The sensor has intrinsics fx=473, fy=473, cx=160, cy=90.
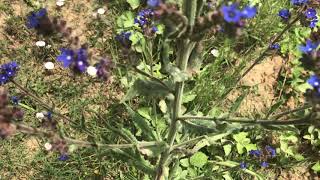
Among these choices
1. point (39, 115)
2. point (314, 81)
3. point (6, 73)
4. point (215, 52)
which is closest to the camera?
point (314, 81)

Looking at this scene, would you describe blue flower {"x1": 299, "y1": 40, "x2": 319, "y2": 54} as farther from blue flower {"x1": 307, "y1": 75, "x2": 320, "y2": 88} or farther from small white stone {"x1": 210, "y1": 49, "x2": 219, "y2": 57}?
small white stone {"x1": 210, "y1": 49, "x2": 219, "y2": 57}

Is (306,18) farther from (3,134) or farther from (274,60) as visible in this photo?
(3,134)

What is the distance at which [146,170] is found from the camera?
331 centimetres

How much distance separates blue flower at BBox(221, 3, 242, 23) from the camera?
211 cm

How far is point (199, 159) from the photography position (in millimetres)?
3982

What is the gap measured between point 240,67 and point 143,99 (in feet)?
3.00

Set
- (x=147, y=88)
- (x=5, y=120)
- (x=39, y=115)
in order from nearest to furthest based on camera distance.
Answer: (x=5, y=120), (x=147, y=88), (x=39, y=115)

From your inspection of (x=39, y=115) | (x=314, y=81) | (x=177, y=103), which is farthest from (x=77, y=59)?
(x=39, y=115)

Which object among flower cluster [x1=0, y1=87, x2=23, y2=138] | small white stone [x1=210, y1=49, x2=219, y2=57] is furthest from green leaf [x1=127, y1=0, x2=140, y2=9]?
flower cluster [x1=0, y1=87, x2=23, y2=138]

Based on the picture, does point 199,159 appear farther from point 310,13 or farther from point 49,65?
point 49,65

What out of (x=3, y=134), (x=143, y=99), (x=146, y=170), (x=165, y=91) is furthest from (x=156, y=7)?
(x=143, y=99)

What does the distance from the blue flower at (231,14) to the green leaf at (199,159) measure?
2057mm

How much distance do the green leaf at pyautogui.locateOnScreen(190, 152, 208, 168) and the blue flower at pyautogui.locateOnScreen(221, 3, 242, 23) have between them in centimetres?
206

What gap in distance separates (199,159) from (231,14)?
81.6 inches
